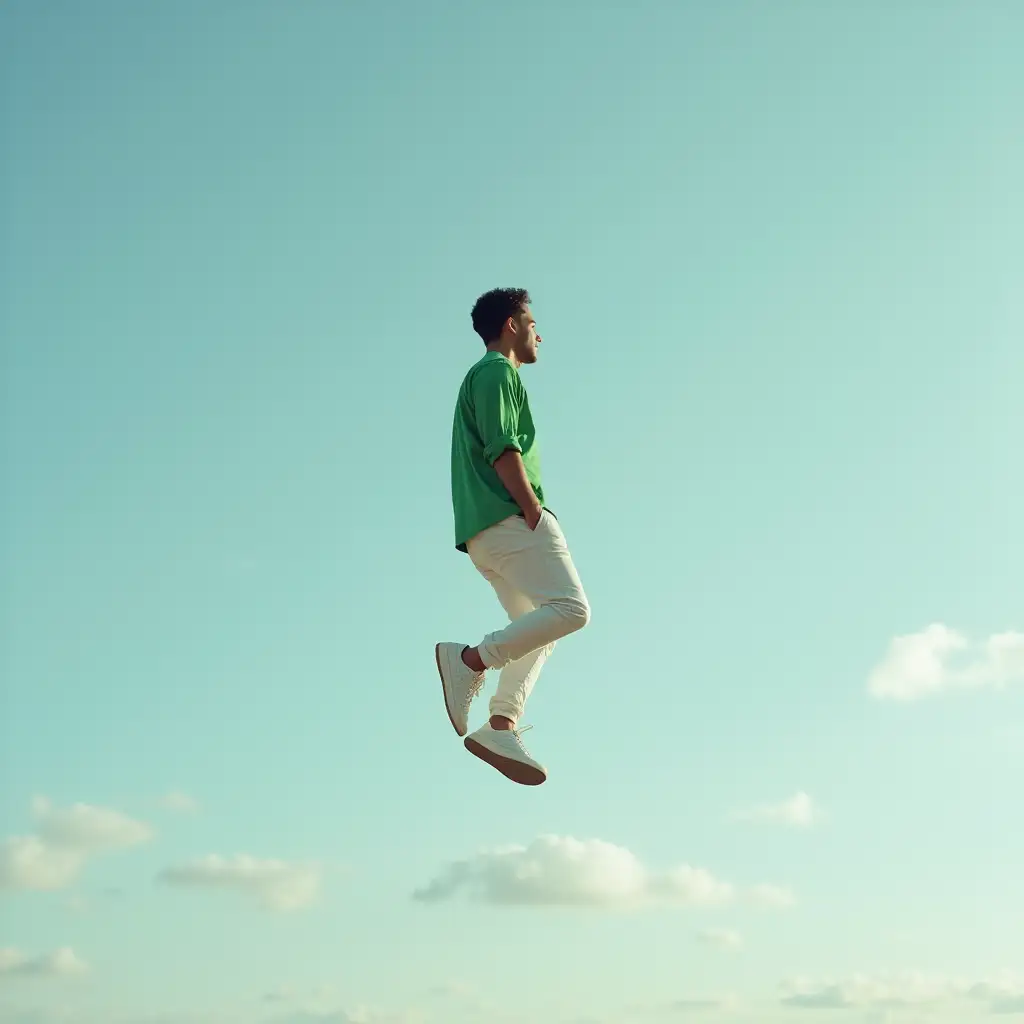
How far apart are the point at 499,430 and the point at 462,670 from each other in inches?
61.9

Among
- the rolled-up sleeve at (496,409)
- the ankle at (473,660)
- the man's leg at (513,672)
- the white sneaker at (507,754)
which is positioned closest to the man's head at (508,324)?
the rolled-up sleeve at (496,409)

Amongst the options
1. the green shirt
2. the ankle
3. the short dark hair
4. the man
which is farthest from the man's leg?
the short dark hair

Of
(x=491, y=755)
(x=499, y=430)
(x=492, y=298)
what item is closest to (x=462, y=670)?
(x=491, y=755)

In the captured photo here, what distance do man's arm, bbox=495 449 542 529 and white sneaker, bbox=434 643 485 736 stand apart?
1043mm

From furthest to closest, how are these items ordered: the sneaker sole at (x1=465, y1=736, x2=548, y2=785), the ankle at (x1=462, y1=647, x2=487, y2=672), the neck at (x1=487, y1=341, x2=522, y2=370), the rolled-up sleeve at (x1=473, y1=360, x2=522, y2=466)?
the neck at (x1=487, y1=341, x2=522, y2=370) < the ankle at (x1=462, y1=647, x2=487, y2=672) < the sneaker sole at (x1=465, y1=736, x2=548, y2=785) < the rolled-up sleeve at (x1=473, y1=360, x2=522, y2=466)

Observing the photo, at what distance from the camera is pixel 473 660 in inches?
334

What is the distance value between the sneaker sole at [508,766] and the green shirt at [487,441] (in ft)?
4.14

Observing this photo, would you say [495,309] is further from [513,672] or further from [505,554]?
[513,672]

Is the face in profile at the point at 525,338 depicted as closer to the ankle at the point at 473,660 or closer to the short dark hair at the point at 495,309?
the short dark hair at the point at 495,309

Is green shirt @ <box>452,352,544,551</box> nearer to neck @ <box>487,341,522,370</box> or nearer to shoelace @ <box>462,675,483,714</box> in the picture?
neck @ <box>487,341,522,370</box>

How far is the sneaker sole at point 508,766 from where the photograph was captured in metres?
8.24

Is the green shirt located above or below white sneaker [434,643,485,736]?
above

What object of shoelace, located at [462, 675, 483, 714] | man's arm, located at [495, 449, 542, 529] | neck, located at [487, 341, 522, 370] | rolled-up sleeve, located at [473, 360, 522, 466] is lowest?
shoelace, located at [462, 675, 483, 714]

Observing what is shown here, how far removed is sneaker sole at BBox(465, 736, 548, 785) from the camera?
8.24m
